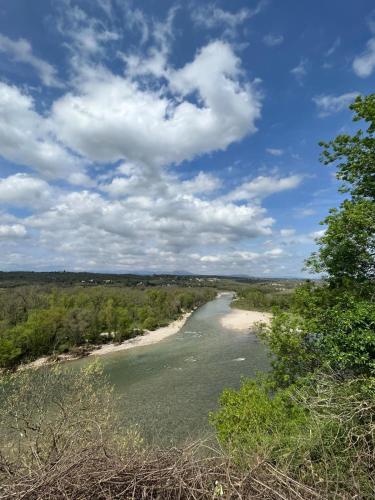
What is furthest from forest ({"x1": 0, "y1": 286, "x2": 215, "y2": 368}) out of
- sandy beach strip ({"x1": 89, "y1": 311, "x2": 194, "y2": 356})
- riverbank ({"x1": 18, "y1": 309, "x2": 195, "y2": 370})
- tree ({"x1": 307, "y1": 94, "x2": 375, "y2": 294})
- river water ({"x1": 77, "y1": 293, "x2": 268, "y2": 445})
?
tree ({"x1": 307, "y1": 94, "x2": 375, "y2": 294})

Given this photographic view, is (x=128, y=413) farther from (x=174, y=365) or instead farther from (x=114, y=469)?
(x=114, y=469)

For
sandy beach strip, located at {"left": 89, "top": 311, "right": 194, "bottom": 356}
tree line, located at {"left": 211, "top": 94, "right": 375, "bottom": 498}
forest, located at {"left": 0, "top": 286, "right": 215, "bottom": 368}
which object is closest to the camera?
tree line, located at {"left": 211, "top": 94, "right": 375, "bottom": 498}

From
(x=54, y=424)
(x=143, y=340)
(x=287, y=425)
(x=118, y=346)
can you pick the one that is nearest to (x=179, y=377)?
(x=54, y=424)

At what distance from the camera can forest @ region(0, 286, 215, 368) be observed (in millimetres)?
47625

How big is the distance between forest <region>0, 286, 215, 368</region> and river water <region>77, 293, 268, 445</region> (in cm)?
974

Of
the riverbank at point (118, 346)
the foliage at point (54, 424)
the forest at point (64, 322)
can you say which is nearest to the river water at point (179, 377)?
the riverbank at point (118, 346)

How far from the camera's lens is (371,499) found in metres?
4.33

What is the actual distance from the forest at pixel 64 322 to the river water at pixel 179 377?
9.74 m

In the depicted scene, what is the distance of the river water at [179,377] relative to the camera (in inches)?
888

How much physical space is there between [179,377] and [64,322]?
30.1m

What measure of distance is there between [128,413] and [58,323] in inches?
1381

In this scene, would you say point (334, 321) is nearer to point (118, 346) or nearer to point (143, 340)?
point (118, 346)

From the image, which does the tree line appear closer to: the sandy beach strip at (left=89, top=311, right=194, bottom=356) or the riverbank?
the riverbank

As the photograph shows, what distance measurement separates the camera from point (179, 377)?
112 ft
